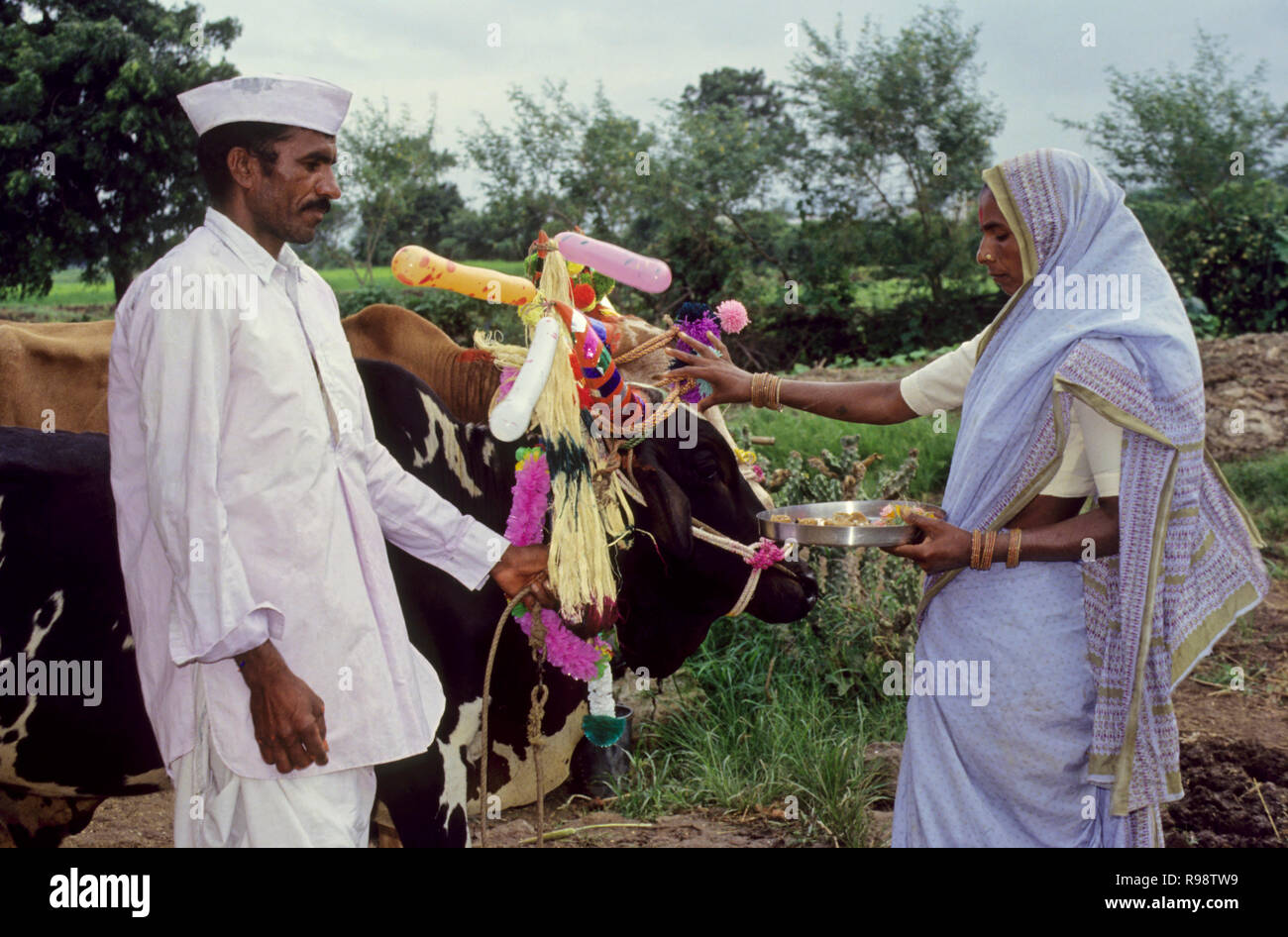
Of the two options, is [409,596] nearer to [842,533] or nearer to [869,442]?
[842,533]

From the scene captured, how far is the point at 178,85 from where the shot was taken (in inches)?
726

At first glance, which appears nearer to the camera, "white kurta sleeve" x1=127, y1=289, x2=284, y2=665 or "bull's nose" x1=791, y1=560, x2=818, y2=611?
"white kurta sleeve" x1=127, y1=289, x2=284, y2=665

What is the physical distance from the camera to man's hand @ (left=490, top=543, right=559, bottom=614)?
288 centimetres

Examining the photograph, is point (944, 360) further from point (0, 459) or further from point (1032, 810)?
point (0, 459)

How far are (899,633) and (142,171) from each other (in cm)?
1653

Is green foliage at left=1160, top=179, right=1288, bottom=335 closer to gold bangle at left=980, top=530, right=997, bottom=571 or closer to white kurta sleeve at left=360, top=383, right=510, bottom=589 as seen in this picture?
gold bangle at left=980, top=530, right=997, bottom=571

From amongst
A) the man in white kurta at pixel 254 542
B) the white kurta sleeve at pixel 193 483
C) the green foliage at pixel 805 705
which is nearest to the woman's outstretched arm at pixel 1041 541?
the man in white kurta at pixel 254 542

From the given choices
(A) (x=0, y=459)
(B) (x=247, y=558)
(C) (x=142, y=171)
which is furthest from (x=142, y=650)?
(C) (x=142, y=171)

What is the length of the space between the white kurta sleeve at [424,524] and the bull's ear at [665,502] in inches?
25.4

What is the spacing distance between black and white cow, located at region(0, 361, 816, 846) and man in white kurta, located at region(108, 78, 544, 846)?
54 cm

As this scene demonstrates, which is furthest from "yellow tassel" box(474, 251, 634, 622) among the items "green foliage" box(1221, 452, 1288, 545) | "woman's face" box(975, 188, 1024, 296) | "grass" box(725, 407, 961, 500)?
"green foliage" box(1221, 452, 1288, 545)

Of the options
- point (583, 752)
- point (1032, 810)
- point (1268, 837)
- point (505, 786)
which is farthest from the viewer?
point (583, 752)

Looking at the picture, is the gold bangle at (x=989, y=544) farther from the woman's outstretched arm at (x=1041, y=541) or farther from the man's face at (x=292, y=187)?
the man's face at (x=292, y=187)

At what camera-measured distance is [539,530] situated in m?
3.09
